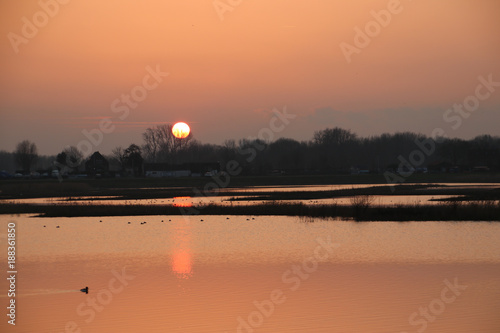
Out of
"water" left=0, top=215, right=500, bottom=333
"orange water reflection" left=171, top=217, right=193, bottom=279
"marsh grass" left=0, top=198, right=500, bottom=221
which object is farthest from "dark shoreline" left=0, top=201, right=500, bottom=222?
"orange water reflection" left=171, top=217, right=193, bottom=279

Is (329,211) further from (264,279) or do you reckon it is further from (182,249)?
(264,279)

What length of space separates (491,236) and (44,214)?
1385 inches

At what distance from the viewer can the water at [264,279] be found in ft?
61.2

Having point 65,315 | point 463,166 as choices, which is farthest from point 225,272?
point 463,166

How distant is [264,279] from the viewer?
24594 millimetres

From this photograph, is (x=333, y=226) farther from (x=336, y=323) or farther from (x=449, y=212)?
(x=336, y=323)

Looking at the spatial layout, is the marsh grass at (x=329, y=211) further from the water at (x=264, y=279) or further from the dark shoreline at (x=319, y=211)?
the water at (x=264, y=279)

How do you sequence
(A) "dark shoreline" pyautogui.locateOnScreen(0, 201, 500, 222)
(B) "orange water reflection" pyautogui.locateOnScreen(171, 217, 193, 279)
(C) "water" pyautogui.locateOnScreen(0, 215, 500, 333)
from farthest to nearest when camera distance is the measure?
(A) "dark shoreline" pyautogui.locateOnScreen(0, 201, 500, 222) → (B) "orange water reflection" pyautogui.locateOnScreen(171, 217, 193, 279) → (C) "water" pyautogui.locateOnScreen(0, 215, 500, 333)

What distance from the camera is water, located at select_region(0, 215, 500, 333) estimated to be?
18641 mm

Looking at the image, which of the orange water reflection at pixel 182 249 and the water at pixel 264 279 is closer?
the water at pixel 264 279

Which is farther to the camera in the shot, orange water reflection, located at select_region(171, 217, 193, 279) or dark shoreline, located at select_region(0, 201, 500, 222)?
dark shoreline, located at select_region(0, 201, 500, 222)

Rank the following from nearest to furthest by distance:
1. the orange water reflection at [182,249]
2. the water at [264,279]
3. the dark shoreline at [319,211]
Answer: the water at [264,279] → the orange water reflection at [182,249] → the dark shoreline at [319,211]

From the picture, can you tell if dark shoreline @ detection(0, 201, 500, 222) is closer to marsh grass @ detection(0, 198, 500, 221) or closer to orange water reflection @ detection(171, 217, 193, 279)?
marsh grass @ detection(0, 198, 500, 221)

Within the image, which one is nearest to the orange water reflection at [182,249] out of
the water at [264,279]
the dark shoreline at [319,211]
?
the water at [264,279]
